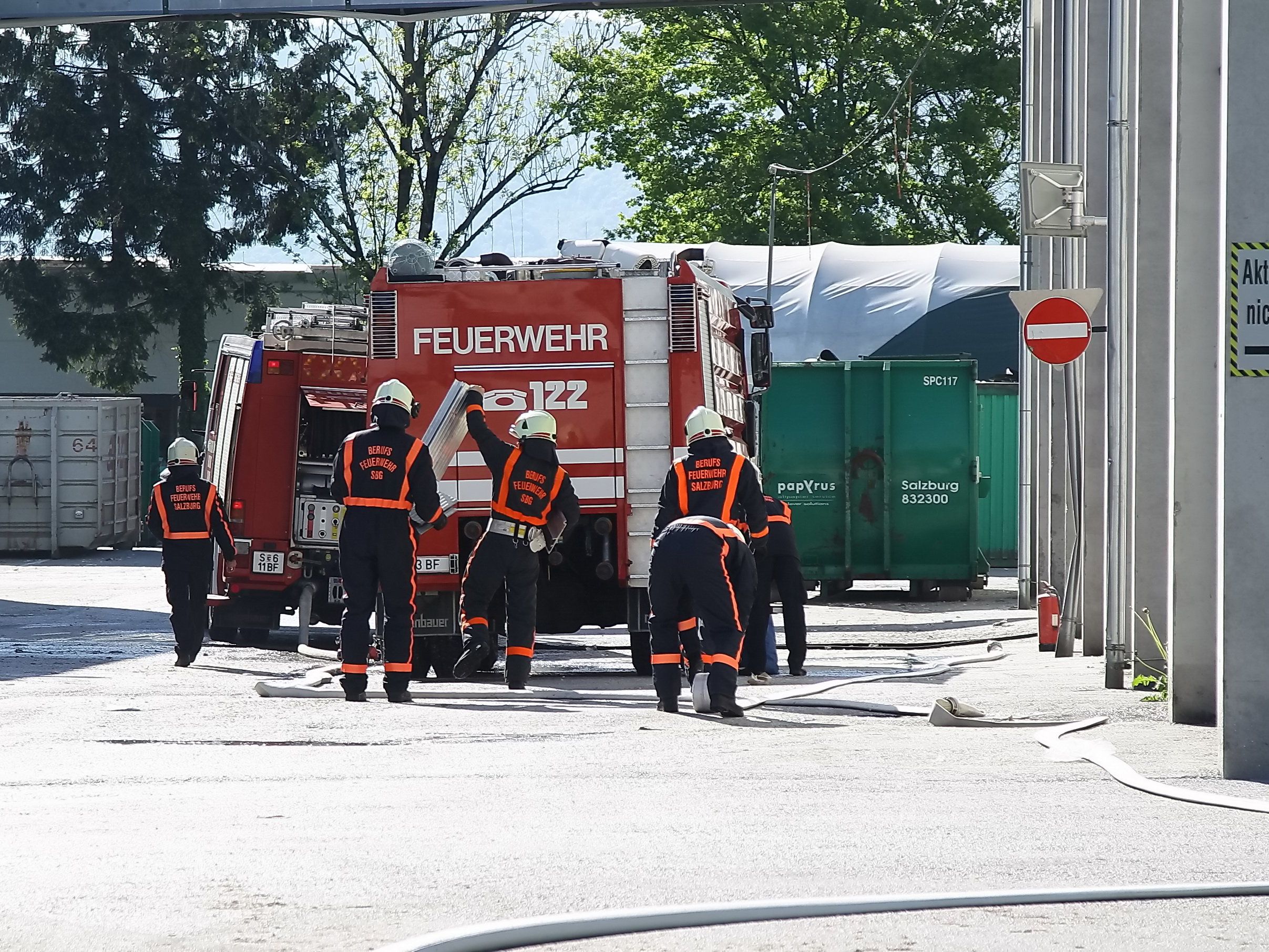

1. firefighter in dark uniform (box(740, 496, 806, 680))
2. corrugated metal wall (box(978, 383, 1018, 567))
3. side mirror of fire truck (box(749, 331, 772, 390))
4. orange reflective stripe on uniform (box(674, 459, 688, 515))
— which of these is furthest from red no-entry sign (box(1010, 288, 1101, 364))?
corrugated metal wall (box(978, 383, 1018, 567))

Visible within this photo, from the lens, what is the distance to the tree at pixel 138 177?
41.6m

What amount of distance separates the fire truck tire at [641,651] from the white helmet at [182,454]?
411 centimetres

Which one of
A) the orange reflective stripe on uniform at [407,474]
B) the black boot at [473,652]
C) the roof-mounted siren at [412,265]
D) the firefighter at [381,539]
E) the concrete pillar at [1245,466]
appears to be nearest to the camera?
the concrete pillar at [1245,466]

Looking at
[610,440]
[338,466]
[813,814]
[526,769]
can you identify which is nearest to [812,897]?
[813,814]

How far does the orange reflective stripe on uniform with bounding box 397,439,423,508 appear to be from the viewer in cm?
1170

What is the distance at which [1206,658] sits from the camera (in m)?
9.41

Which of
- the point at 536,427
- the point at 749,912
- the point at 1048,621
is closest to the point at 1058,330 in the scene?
the point at 1048,621

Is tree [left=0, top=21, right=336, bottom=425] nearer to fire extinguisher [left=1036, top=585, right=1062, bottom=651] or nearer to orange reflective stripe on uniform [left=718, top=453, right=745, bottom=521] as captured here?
fire extinguisher [left=1036, top=585, right=1062, bottom=651]

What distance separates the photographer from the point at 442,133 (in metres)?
40.2

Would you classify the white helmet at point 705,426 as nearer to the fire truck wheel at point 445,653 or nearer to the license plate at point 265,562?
the fire truck wheel at point 445,653

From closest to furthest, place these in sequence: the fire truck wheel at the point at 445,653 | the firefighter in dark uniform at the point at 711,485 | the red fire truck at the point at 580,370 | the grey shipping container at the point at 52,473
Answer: the firefighter in dark uniform at the point at 711,485 < the red fire truck at the point at 580,370 < the fire truck wheel at the point at 445,653 < the grey shipping container at the point at 52,473

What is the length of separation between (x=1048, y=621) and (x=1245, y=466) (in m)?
7.87

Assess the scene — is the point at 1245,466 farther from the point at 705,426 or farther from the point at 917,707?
the point at 705,426

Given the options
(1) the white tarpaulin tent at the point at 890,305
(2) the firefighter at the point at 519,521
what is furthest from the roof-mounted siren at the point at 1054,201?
(1) the white tarpaulin tent at the point at 890,305
